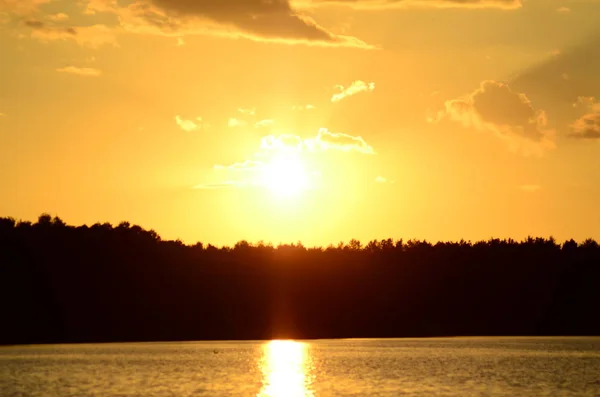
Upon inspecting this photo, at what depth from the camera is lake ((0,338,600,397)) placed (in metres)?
70.2

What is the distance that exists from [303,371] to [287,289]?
276 ft

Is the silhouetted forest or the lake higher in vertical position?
the silhouetted forest

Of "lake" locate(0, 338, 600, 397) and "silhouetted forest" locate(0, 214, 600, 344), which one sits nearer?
"lake" locate(0, 338, 600, 397)

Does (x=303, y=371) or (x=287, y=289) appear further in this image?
(x=287, y=289)

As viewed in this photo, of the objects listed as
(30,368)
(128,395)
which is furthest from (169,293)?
(128,395)

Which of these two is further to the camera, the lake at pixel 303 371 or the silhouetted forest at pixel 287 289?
the silhouetted forest at pixel 287 289

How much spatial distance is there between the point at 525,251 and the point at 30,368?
118 meters

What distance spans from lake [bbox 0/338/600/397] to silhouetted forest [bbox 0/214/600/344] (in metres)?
27.8

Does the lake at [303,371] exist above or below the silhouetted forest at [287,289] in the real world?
below

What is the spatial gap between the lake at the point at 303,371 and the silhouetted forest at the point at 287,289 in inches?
1094

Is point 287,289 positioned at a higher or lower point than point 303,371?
higher

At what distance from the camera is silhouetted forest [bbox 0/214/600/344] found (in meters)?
155

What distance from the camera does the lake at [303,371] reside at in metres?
70.2

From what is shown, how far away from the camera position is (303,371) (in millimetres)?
90562
